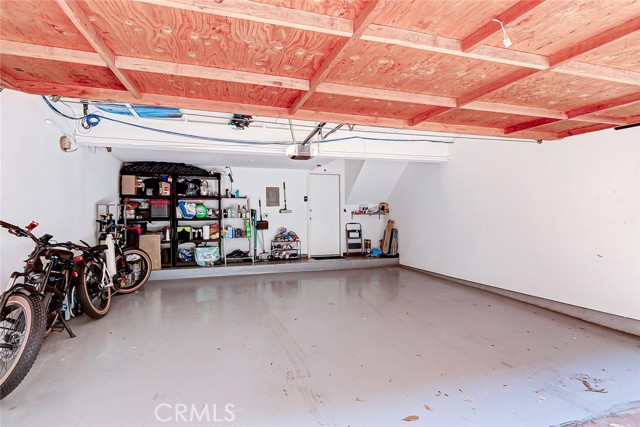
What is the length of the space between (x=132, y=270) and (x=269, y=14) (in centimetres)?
483

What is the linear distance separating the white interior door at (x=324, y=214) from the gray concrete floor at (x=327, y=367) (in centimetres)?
330

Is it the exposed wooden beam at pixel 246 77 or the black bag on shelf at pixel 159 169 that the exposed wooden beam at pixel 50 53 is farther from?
the black bag on shelf at pixel 159 169

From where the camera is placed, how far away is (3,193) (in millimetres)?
2607

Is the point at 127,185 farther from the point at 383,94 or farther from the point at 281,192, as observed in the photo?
the point at 383,94

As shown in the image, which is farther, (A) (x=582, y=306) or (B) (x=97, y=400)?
(A) (x=582, y=306)

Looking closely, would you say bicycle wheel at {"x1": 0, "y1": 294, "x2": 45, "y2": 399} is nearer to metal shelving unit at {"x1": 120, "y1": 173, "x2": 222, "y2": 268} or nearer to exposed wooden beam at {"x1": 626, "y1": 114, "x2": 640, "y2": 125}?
metal shelving unit at {"x1": 120, "y1": 173, "x2": 222, "y2": 268}

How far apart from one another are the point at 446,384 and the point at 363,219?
5.66 m

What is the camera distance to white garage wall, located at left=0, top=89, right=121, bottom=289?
2.66 metres

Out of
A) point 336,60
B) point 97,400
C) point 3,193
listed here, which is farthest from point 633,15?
point 3,193

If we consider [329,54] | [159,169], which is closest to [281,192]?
[159,169]

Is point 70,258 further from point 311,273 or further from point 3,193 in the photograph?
point 311,273

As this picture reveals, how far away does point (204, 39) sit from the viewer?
1509 mm

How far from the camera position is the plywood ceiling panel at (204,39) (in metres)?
1.31

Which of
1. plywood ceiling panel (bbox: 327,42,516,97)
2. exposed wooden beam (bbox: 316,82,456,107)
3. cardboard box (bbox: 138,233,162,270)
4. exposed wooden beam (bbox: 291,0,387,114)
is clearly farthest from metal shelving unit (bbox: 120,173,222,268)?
plywood ceiling panel (bbox: 327,42,516,97)
